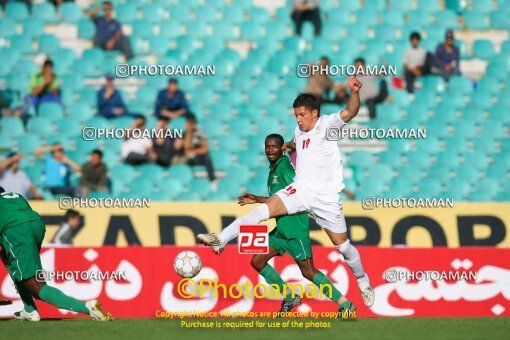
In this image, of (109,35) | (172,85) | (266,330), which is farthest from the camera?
(109,35)

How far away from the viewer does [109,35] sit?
52.5 feet

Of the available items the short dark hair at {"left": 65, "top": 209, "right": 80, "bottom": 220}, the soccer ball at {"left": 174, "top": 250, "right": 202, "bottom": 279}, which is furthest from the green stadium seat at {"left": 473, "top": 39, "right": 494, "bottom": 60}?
the soccer ball at {"left": 174, "top": 250, "right": 202, "bottom": 279}

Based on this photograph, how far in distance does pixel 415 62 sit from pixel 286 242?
21.6ft

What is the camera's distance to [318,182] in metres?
A: 9.45

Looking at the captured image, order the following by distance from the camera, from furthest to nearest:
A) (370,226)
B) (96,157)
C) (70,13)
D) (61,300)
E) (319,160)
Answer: (70,13)
(96,157)
(370,226)
(319,160)
(61,300)

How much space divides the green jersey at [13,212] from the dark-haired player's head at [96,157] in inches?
180

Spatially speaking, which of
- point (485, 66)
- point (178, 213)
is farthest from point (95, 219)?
point (485, 66)

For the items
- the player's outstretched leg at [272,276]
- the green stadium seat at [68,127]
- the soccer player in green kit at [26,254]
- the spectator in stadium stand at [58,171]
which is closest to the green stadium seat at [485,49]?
the green stadium seat at [68,127]

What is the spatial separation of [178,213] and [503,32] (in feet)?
22.7

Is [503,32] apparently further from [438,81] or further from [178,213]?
[178,213]

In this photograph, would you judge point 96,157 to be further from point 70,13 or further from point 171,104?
point 70,13

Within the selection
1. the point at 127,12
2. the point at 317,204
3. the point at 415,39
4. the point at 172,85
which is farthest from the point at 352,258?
the point at 127,12

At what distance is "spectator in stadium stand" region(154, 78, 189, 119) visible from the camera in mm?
14938

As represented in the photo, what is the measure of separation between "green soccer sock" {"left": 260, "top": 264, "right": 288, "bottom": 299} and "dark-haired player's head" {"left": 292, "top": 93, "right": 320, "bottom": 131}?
5.57 feet
